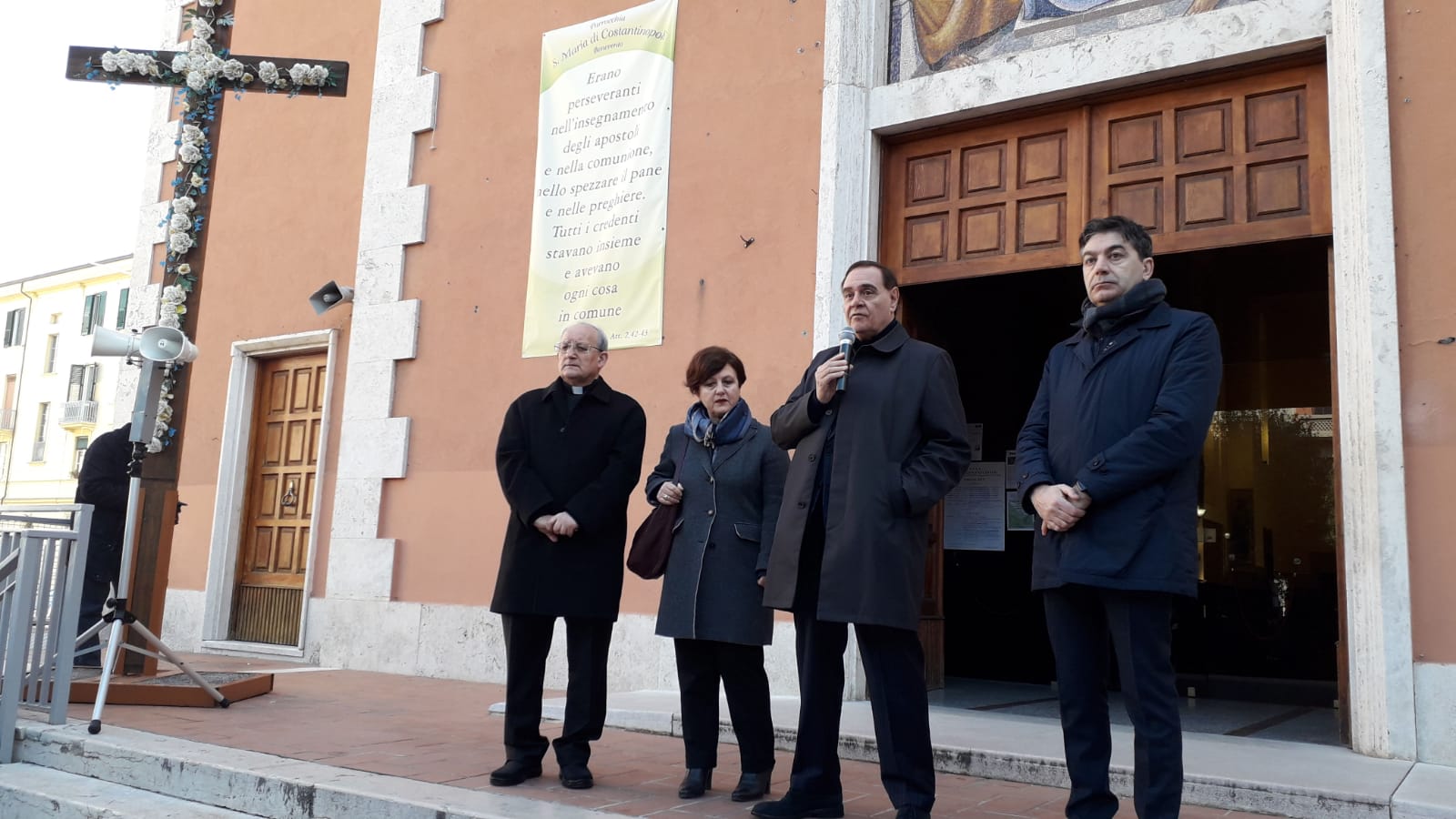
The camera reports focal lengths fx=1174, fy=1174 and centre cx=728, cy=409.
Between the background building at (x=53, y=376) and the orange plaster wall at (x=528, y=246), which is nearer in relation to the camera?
the orange plaster wall at (x=528, y=246)

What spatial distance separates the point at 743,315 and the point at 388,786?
12.7 feet

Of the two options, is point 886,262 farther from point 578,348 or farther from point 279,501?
point 279,501

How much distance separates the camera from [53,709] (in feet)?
17.4

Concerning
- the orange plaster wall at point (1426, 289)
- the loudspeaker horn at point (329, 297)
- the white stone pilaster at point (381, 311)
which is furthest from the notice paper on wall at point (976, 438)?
the loudspeaker horn at point (329, 297)

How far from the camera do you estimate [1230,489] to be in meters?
9.88

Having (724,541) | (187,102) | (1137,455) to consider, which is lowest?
(724,541)

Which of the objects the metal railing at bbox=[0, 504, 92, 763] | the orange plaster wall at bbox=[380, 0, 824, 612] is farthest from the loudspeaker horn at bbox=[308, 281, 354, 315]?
the metal railing at bbox=[0, 504, 92, 763]

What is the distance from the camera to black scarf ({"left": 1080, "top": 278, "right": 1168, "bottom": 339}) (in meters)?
3.45

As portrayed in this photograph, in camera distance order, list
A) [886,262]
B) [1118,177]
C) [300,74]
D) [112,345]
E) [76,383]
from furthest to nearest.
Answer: [76,383]
[886,262]
[300,74]
[112,345]
[1118,177]

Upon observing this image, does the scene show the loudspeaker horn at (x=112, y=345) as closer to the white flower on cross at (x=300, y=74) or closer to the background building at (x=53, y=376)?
the white flower on cross at (x=300, y=74)

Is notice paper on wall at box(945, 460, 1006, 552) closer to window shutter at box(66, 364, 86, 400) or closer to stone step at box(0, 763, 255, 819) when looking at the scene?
stone step at box(0, 763, 255, 819)

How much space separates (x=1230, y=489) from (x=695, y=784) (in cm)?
718

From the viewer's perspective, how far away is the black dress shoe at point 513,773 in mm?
4312

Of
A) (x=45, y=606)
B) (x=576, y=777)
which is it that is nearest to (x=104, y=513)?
(x=45, y=606)
